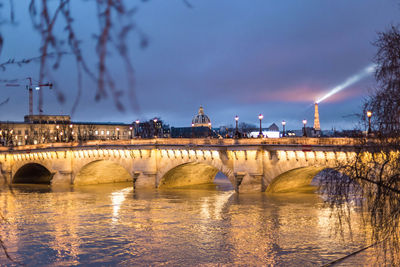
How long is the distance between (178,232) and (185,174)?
27.5 m

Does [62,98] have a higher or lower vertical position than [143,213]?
higher

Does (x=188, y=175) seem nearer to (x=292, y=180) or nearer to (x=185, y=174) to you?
(x=185, y=174)

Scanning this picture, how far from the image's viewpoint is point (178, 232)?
90.6 feet

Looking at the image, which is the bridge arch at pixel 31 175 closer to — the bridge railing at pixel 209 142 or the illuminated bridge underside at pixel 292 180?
the bridge railing at pixel 209 142

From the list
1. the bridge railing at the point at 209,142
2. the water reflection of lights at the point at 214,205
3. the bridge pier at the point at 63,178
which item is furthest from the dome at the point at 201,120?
the water reflection of lights at the point at 214,205

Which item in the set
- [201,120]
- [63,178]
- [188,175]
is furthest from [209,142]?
[201,120]

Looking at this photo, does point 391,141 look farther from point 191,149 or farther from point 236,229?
point 191,149

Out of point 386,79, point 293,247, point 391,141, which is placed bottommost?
point 293,247

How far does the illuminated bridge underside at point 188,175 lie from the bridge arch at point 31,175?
24.9 m

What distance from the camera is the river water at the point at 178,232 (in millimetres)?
21812

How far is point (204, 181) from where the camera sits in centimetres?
5894

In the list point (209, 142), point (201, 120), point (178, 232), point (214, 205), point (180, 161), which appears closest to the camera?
point (178, 232)

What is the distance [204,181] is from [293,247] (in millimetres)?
35541

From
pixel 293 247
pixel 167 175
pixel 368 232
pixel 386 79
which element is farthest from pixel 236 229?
pixel 167 175
